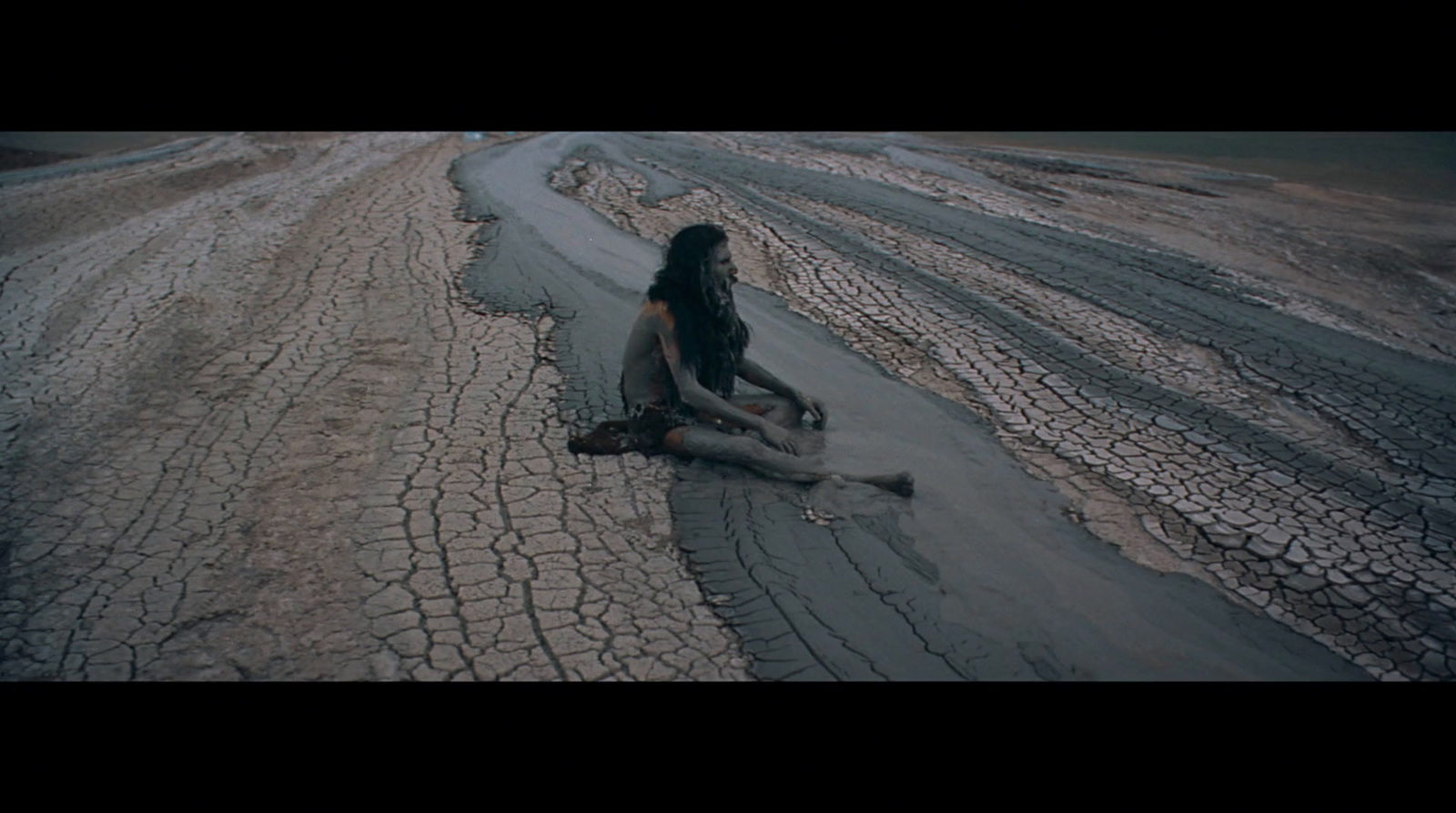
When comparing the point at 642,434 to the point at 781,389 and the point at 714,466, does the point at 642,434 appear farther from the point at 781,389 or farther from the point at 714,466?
the point at 781,389

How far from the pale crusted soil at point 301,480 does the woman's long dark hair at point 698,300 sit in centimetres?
50

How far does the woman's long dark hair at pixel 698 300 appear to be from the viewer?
3.25 m

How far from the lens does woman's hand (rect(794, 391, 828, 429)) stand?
3.57 m

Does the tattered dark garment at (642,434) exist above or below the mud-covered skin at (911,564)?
above

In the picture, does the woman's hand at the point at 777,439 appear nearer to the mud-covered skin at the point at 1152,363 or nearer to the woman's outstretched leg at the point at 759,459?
the woman's outstretched leg at the point at 759,459

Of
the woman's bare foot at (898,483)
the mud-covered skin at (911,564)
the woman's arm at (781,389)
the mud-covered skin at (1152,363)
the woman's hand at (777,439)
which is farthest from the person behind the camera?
the woman's arm at (781,389)

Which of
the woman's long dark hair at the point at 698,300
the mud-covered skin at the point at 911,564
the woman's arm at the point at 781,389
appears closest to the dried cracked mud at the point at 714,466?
the mud-covered skin at the point at 911,564

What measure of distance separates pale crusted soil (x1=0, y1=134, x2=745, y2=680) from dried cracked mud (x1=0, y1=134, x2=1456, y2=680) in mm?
16

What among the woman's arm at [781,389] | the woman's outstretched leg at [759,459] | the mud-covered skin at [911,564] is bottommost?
the mud-covered skin at [911,564]

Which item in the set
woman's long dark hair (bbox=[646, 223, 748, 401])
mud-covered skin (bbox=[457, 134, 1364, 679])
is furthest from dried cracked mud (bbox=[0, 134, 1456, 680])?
woman's long dark hair (bbox=[646, 223, 748, 401])

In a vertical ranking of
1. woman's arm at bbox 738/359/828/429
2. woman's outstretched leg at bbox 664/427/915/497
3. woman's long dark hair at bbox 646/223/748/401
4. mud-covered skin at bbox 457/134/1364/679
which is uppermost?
woman's long dark hair at bbox 646/223/748/401

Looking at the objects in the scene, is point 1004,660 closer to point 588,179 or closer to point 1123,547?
point 1123,547

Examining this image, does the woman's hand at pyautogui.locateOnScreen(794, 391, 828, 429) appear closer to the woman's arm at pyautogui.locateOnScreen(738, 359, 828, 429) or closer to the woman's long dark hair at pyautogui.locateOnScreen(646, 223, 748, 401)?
the woman's arm at pyautogui.locateOnScreen(738, 359, 828, 429)

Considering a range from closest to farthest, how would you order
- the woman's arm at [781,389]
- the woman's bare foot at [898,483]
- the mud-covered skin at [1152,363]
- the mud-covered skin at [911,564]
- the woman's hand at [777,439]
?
the mud-covered skin at [911,564], the mud-covered skin at [1152,363], the woman's bare foot at [898,483], the woman's hand at [777,439], the woman's arm at [781,389]
